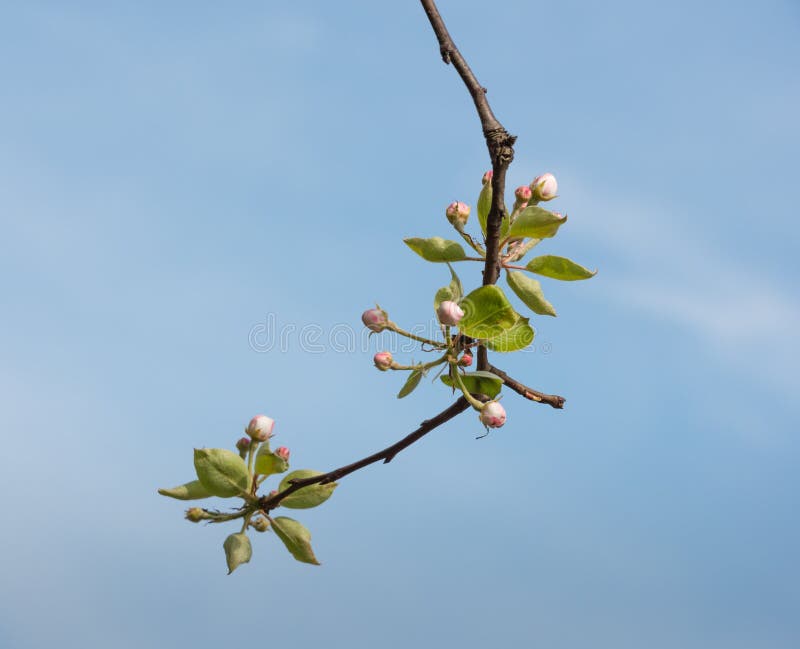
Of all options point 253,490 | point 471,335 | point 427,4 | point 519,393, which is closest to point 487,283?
point 471,335

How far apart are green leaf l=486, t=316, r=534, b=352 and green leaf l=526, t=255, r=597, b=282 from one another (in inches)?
6.1

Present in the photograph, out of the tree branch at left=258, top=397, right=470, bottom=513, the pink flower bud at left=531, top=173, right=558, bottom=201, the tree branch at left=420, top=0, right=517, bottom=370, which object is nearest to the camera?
the tree branch at left=420, top=0, right=517, bottom=370

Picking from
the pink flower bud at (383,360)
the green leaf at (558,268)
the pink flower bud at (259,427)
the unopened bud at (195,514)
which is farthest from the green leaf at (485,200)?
the unopened bud at (195,514)

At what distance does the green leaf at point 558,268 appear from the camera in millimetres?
1951

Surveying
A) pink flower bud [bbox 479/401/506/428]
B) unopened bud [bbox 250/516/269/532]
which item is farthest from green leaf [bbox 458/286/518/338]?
unopened bud [bbox 250/516/269/532]

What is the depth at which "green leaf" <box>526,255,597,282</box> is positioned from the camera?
1.95 meters

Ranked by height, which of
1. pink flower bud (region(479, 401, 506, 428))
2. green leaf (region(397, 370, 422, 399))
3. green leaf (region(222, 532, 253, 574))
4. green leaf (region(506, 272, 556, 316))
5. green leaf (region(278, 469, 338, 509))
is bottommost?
green leaf (region(222, 532, 253, 574))

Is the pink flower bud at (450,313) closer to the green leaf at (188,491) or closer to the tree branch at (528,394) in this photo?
the tree branch at (528,394)

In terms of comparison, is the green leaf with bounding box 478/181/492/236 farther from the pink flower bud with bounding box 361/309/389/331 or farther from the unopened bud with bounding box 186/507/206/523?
the unopened bud with bounding box 186/507/206/523

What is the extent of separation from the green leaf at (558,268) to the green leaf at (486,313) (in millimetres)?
216

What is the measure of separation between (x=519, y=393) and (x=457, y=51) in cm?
71

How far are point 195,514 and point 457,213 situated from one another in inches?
35.3

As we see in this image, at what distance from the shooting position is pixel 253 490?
209cm

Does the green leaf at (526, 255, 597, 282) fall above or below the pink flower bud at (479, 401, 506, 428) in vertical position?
above
